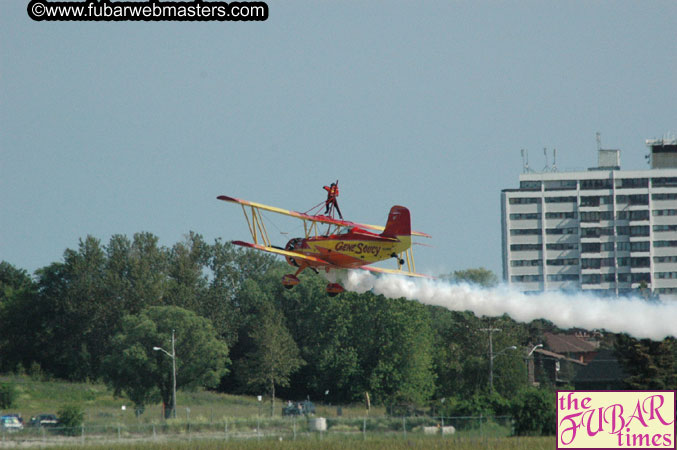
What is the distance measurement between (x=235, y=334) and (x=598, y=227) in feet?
281

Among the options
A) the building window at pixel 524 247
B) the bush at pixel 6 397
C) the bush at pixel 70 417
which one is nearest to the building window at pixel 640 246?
the building window at pixel 524 247

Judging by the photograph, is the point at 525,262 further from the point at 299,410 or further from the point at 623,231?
the point at 299,410

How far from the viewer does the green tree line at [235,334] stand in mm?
96938

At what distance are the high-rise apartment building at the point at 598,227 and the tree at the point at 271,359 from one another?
7856 cm

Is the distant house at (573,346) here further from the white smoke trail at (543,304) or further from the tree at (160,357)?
the white smoke trail at (543,304)

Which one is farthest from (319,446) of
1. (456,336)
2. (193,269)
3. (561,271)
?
(561,271)

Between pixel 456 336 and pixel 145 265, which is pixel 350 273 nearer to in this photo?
pixel 456 336

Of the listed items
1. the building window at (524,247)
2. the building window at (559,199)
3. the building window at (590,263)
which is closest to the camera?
the building window at (559,199)

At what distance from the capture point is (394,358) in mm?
101562

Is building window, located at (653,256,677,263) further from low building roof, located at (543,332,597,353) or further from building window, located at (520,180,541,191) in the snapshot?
low building roof, located at (543,332,597,353)

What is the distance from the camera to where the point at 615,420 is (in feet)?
136

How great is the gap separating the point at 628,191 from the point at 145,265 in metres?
97.3

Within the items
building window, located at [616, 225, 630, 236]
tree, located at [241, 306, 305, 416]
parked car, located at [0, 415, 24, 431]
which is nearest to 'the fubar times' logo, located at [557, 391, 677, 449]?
parked car, located at [0, 415, 24, 431]

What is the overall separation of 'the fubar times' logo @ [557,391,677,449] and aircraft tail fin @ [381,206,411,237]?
11.8 metres
